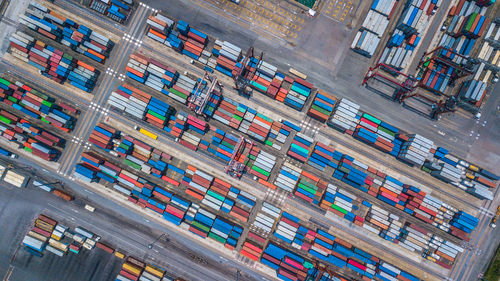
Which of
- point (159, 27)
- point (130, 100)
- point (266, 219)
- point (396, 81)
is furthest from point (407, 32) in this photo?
point (130, 100)

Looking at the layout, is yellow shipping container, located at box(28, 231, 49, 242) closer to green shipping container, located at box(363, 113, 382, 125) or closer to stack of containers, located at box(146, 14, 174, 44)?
stack of containers, located at box(146, 14, 174, 44)

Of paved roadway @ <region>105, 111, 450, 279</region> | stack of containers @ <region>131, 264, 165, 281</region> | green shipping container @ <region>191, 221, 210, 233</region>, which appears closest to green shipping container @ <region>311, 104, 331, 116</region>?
paved roadway @ <region>105, 111, 450, 279</region>

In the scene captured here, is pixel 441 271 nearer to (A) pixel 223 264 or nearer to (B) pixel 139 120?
(A) pixel 223 264

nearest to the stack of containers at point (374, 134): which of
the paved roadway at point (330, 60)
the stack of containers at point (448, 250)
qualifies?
the paved roadway at point (330, 60)

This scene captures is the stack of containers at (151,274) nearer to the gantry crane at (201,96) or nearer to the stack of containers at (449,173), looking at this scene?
the gantry crane at (201,96)

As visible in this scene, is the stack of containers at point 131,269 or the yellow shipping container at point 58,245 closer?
the stack of containers at point 131,269
